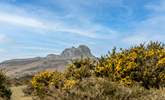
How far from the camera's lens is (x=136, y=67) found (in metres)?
20.0

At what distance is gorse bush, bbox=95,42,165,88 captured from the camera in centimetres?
1950

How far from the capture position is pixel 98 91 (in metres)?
A: 14.0

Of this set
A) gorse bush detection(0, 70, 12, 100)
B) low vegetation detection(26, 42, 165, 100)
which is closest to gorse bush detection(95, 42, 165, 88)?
low vegetation detection(26, 42, 165, 100)

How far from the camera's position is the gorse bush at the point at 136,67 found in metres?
19.5

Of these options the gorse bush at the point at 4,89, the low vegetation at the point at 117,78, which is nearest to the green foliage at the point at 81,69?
the low vegetation at the point at 117,78

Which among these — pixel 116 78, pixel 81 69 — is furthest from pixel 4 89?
pixel 116 78

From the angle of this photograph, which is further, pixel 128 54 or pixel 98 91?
pixel 128 54

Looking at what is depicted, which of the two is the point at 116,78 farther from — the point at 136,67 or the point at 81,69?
the point at 81,69

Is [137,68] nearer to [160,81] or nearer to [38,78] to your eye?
[160,81]

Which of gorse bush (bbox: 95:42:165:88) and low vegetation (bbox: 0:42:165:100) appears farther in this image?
gorse bush (bbox: 95:42:165:88)

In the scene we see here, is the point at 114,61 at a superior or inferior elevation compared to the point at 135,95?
superior

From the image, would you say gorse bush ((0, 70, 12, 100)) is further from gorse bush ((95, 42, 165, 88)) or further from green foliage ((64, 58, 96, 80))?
gorse bush ((95, 42, 165, 88))

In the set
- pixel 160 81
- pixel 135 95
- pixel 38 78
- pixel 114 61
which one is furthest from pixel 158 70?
pixel 38 78

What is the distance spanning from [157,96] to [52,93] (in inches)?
144
